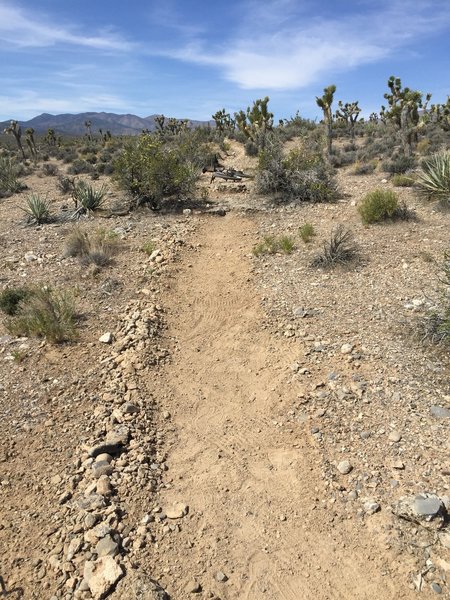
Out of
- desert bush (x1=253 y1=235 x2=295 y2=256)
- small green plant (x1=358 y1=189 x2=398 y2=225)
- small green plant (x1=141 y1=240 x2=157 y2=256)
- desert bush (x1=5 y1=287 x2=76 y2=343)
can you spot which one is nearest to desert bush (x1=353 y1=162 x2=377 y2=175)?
small green plant (x1=358 y1=189 x2=398 y2=225)

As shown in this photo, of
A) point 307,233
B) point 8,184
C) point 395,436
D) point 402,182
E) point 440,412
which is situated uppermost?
point 402,182

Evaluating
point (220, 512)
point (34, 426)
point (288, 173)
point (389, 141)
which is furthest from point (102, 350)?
point (389, 141)

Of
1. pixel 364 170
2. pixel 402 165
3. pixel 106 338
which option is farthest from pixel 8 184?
pixel 402 165

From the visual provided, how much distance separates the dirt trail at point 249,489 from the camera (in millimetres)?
3000

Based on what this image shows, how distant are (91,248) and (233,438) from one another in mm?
5733

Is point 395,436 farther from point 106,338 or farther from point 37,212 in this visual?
point 37,212

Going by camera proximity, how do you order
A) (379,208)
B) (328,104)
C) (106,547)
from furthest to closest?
(328,104) < (379,208) < (106,547)

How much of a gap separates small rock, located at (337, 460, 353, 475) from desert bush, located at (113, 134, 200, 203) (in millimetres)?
9555

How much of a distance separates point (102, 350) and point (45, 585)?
3.21 meters

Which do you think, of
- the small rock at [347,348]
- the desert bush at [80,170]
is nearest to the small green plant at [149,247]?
→ the small rock at [347,348]

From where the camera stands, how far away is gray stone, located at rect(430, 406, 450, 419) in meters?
4.09

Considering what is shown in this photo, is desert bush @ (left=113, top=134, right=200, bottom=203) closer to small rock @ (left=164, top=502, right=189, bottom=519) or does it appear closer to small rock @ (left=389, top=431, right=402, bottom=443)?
small rock @ (left=389, top=431, right=402, bottom=443)

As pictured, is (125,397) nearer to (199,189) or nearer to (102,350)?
(102,350)

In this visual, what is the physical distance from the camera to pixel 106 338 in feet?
20.0
